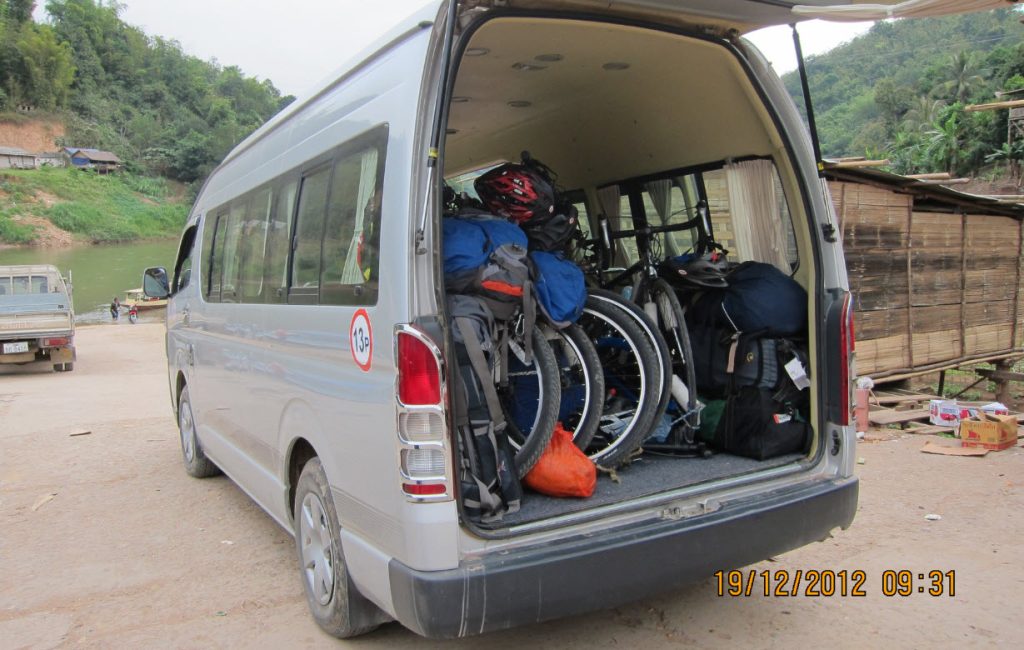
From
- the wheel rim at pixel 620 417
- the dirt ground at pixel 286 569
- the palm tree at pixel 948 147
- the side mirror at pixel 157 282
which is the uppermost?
the palm tree at pixel 948 147

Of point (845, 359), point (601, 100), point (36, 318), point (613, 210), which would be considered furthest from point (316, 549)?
point (36, 318)

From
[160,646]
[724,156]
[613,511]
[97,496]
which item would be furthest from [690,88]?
[97,496]

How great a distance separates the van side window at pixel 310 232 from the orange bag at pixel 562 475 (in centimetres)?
124

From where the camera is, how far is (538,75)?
4.43m

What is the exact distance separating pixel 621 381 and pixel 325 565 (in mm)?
1875

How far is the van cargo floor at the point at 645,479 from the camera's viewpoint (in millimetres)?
3232

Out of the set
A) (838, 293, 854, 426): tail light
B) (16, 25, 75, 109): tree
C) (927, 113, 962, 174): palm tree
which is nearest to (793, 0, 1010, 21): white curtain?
(838, 293, 854, 426): tail light

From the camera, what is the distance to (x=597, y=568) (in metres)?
2.87

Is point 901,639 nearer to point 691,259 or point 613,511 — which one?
point 613,511

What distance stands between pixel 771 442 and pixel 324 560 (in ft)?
7.20

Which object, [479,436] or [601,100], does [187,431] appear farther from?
[479,436]

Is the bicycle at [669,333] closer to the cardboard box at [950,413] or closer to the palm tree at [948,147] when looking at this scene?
the cardboard box at [950,413]

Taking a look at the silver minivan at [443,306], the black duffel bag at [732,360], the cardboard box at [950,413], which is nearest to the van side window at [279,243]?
the silver minivan at [443,306]

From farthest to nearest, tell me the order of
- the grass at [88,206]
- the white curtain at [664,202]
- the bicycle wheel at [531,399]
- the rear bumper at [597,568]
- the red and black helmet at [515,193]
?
1. the grass at [88,206]
2. the white curtain at [664,202]
3. the red and black helmet at [515,193]
4. the bicycle wheel at [531,399]
5. the rear bumper at [597,568]
